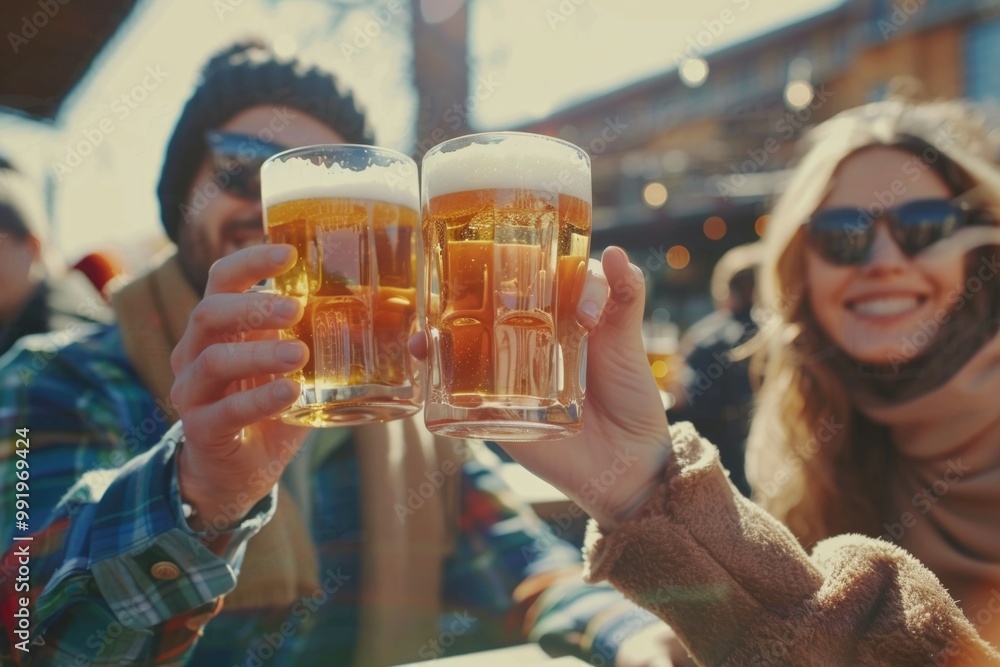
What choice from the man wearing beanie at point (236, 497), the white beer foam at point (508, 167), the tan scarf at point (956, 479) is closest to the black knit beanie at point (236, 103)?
the man wearing beanie at point (236, 497)

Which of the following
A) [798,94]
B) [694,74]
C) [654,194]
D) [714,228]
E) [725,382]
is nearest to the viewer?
[725,382]

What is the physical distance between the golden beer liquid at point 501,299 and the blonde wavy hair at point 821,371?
1170 mm

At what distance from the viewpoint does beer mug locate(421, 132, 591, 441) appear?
1.05 meters

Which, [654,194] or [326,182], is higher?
[654,194]

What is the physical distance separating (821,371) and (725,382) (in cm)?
189

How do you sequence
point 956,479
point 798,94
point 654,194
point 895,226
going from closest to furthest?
point 956,479, point 895,226, point 654,194, point 798,94

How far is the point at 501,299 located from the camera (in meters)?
1.06

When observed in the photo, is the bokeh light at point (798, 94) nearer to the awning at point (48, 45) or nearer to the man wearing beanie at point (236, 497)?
the awning at point (48, 45)

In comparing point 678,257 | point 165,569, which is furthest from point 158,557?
point 678,257

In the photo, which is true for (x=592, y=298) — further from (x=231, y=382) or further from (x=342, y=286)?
Answer: (x=231, y=382)

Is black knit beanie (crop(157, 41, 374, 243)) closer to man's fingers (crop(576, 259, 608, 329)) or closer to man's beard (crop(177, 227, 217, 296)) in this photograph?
man's beard (crop(177, 227, 217, 296))

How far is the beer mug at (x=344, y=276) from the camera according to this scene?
1124 millimetres

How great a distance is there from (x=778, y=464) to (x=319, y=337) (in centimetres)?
149

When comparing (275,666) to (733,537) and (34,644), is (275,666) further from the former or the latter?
(733,537)
